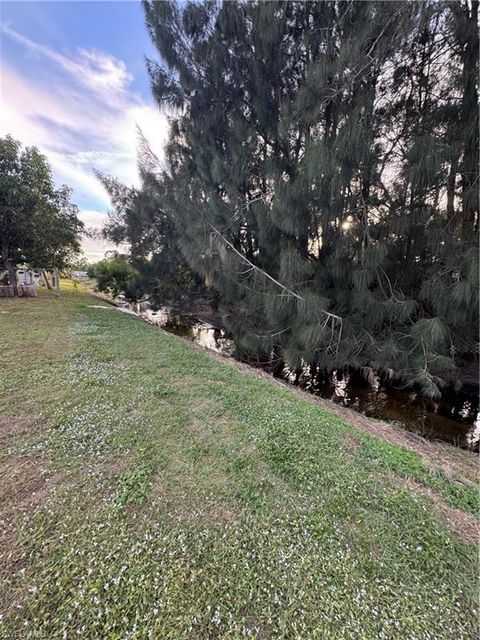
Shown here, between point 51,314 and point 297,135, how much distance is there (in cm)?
730

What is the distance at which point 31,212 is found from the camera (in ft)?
26.9

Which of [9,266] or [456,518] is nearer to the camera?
[456,518]

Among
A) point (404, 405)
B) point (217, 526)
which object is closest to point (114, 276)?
point (404, 405)

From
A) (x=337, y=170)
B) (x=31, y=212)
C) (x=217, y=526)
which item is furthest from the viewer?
(x=31, y=212)

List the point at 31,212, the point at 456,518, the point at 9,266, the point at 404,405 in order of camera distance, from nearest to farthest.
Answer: the point at 456,518, the point at 404,405, the point at 31,212, the point at 9,266

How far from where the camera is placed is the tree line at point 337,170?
3.08 metres

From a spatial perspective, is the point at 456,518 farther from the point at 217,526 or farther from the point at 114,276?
the point at 114,276

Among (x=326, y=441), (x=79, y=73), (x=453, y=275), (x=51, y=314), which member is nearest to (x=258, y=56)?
(x=79, y=73)

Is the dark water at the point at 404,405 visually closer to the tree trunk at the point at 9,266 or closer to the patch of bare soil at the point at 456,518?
the patch of bare soil at the point at 456,518

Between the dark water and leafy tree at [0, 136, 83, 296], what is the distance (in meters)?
8.49

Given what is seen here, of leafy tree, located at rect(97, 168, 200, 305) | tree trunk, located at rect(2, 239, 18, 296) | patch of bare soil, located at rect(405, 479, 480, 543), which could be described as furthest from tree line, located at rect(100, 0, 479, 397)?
tree trunk, located at rect(2, 239, 18, 296)

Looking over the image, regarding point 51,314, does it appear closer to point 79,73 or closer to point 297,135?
point 79,73

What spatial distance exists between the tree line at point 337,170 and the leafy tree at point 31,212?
551cm

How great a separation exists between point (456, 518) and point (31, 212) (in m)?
11.5
